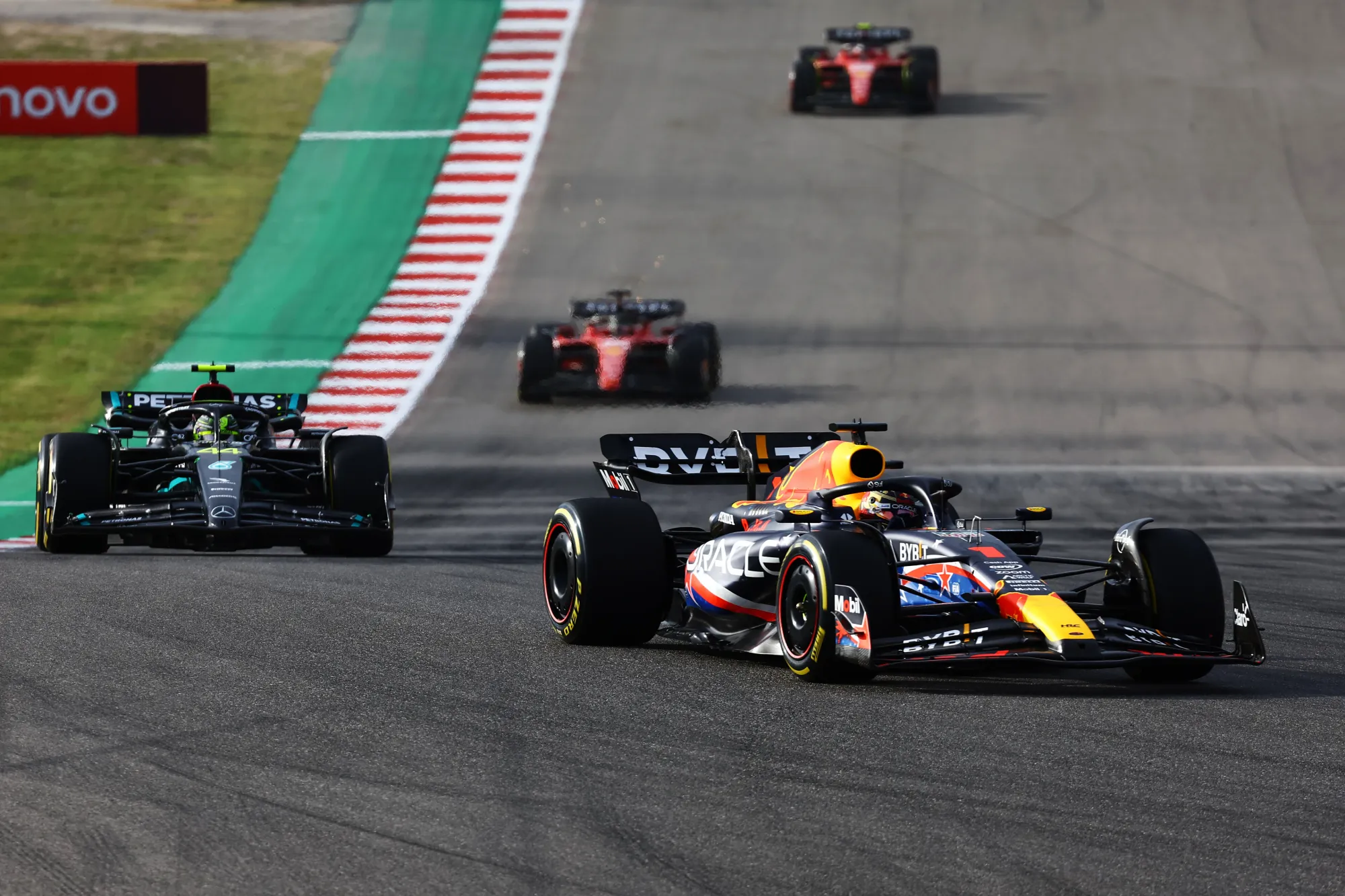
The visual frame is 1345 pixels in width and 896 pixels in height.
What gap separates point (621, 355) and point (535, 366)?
114 cm

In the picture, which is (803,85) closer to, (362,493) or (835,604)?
(362,493)

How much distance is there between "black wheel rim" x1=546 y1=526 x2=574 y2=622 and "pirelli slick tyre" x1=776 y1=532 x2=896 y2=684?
183 cm

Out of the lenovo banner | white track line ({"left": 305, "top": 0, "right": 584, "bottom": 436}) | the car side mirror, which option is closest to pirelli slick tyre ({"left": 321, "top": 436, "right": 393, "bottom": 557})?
the car side mirror

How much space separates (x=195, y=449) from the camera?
1717cm

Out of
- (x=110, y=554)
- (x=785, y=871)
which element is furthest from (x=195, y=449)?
(x=785, y=871)

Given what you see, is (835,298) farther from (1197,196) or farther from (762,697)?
(762,697)

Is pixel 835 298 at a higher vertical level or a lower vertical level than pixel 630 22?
lower

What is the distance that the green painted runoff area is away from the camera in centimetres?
2819

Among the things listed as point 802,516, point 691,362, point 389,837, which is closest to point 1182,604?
point 802,516

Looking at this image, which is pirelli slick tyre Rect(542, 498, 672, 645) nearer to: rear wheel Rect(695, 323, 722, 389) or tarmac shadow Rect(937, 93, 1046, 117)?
rear wheel Rect(695, 323, 722, 389)

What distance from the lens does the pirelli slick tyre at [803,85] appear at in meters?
37.8

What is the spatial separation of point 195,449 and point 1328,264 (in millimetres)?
20545

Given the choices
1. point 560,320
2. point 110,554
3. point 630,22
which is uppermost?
point 630,22

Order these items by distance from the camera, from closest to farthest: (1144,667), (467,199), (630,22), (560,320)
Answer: (1144,667), (560,320), (467,199), (630,22)
